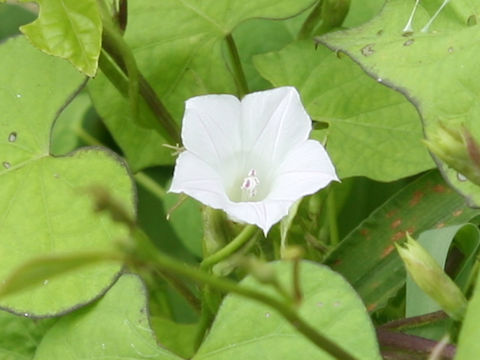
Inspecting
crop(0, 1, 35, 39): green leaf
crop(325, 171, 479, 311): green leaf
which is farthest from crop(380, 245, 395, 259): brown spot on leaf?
crop(0, 1, 35, 39): green leaf

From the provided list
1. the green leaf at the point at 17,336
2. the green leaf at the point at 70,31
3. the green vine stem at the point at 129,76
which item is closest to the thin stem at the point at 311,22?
the green vine stem at the point at 129,76

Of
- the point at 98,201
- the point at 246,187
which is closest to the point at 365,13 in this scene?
the point at 246,187

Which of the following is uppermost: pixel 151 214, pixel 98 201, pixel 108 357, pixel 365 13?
pixel 98 201

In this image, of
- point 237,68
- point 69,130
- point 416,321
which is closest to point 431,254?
point 416,321

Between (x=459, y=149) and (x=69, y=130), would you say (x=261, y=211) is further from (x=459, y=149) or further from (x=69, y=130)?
(x=69, y=130)

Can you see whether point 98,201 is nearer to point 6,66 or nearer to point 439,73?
point 439,73

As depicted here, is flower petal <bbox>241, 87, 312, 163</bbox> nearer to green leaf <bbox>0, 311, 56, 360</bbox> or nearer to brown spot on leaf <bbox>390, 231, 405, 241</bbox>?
brown spot on leaf <bbox>390, 231, 405, 241</bbox>

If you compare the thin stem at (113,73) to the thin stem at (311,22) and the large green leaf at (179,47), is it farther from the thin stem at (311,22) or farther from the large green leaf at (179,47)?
the thin stem at (311,22)
